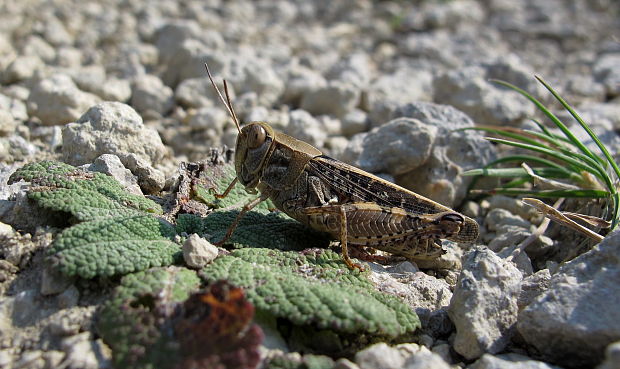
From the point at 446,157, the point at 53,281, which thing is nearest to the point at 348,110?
the point at 446,157

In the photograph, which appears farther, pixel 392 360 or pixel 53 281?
pixel 53 281

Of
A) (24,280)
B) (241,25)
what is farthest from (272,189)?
(241,25)

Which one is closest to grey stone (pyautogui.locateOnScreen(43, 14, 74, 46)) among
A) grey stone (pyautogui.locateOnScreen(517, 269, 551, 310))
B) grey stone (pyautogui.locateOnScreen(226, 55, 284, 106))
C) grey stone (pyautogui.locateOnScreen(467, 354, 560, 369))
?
grey stone (pyautogui.locateOnScreen(226, 55, 284, 106))

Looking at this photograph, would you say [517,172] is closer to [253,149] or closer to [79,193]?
[253,149]

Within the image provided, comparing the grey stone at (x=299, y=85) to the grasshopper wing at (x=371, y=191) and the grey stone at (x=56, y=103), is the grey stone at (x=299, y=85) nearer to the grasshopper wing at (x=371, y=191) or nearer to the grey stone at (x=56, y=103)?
the grey stone at (x=56, y=103)

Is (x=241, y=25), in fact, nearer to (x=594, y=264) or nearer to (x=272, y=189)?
(x=272, y=189)

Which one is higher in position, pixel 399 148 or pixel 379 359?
pixel 399 148
